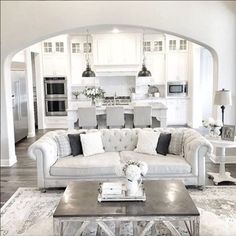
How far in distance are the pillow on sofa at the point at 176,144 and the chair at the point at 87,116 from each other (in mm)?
2346

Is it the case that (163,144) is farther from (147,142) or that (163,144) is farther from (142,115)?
(142,115)

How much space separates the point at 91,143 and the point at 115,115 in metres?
2.07

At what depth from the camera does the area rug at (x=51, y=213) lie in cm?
336

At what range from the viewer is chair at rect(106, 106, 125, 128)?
268 inches

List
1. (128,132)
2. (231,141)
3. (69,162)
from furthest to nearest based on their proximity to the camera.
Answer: (128,132) < (231,141) < (69,162)

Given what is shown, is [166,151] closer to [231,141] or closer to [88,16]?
[231,141]

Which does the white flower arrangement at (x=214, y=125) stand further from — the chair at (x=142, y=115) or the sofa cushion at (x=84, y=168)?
the chair at (x=142, y=115)

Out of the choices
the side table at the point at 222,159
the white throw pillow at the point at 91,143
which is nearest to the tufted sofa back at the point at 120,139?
the white throw pillow at the point at 91,143

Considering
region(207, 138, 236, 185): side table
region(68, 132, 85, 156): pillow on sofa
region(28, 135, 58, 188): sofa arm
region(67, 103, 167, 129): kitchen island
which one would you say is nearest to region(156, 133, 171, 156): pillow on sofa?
region(207, 138, 236, 185): side table

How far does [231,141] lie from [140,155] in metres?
1.37

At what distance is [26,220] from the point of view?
364 centimetres

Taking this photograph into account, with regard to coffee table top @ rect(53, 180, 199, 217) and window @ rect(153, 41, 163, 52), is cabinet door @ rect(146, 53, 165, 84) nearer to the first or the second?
window @ rect(153, 41, 163, 52)

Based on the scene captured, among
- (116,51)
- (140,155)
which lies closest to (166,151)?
(140,155)

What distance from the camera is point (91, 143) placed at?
191 inches
